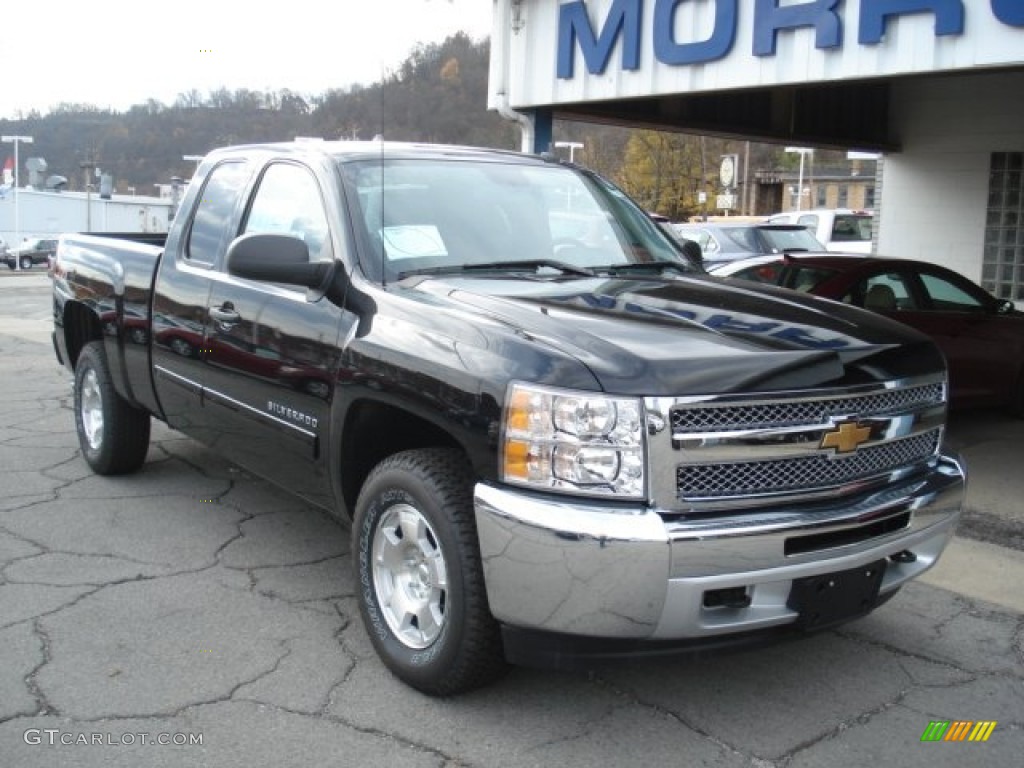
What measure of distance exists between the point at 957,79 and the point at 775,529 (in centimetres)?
1034

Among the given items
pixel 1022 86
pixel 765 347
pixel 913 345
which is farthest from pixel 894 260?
pixel 765 347

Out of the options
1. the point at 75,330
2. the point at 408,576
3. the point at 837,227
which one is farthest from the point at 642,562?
the point at 837,227

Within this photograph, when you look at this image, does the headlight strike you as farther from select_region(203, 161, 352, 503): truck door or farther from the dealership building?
the dealership building

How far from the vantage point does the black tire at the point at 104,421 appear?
602 centimetres

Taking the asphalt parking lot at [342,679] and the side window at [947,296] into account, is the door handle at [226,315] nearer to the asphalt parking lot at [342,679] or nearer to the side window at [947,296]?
→ the asphalt parking lot at [342,679]

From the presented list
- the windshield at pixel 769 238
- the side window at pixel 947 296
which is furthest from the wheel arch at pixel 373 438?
the windshield at pixel 769 238

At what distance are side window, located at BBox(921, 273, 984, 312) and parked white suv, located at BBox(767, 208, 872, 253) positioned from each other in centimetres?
955

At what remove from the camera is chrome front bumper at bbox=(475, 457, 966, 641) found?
2.83 m

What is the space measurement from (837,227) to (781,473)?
1646 cm

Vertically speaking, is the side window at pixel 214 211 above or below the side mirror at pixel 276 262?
above

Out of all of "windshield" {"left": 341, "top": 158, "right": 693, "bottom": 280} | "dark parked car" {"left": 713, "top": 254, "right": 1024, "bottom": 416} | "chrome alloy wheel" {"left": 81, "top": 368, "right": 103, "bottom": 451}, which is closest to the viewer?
"windshield" {"left": 341, "top": 158, "right": 693, "bottom": 280}

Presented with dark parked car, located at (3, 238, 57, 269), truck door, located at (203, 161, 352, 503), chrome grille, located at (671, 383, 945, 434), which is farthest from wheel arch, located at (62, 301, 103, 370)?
dark parked car, located at (3, 238, 57, 269)

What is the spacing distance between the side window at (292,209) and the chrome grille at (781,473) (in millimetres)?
1860

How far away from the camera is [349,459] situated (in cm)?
391
